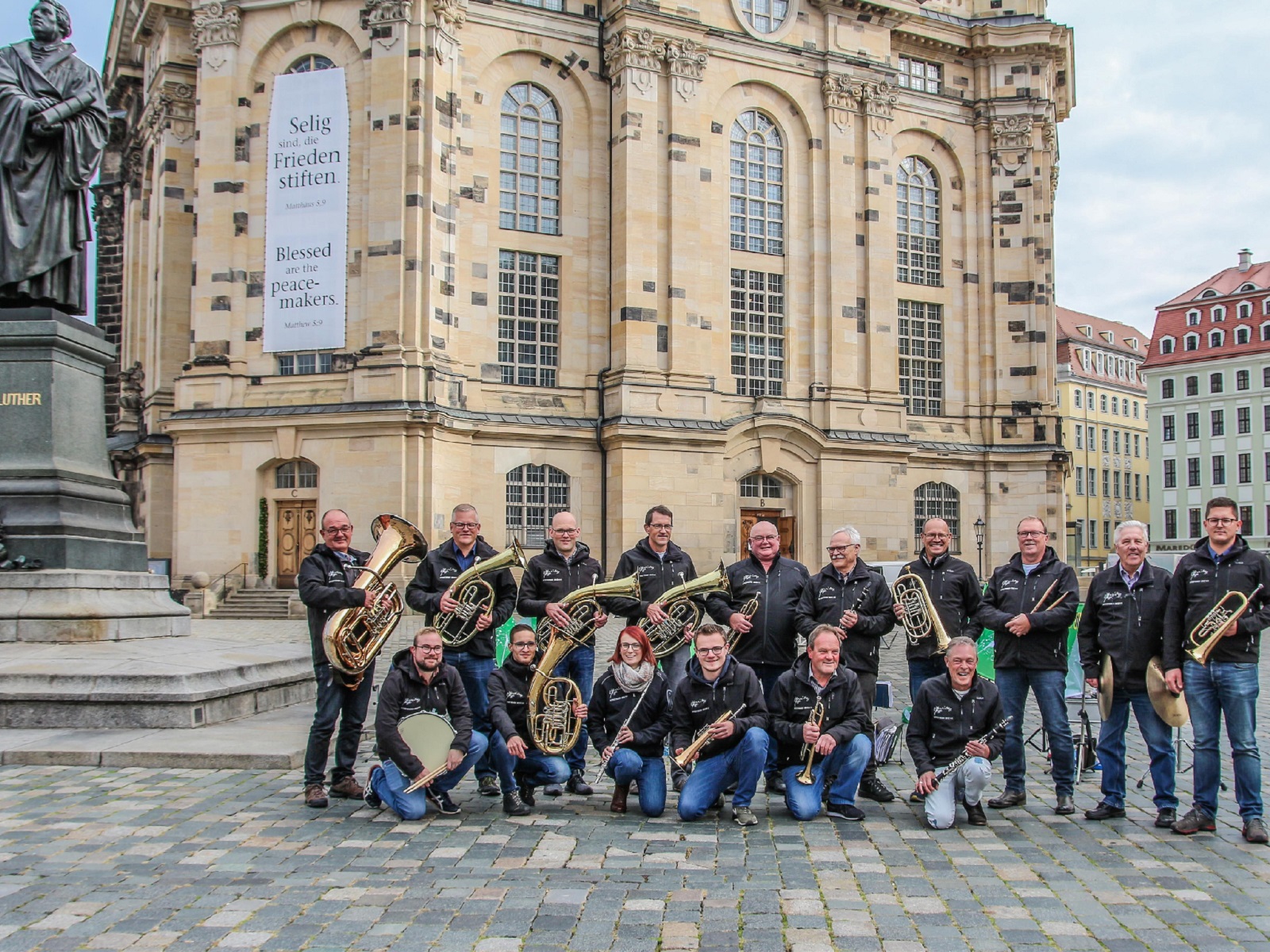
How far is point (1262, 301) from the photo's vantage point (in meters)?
66.9

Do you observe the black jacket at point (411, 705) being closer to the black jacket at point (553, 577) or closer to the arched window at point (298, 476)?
the black jacket at point (553, 577)

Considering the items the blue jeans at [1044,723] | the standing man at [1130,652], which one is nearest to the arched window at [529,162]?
the blue jeans at [1044,723]

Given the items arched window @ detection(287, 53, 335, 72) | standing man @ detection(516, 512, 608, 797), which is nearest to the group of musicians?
standing man @ detection(516, 512, 608, 797)

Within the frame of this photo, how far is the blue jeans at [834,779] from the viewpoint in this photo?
7.96 meters

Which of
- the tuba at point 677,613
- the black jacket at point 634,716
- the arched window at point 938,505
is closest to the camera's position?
the black jacket at point 634,716

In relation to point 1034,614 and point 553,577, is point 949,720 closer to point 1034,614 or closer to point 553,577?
point 1034,614

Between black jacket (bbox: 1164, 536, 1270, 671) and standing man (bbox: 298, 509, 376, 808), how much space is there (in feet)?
18.6

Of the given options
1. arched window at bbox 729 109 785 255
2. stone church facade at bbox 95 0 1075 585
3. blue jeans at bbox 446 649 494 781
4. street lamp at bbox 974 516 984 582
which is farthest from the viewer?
street lamp at bbox 974 516 984 582

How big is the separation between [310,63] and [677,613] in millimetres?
A: 26378

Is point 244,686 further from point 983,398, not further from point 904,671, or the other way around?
point 983,398

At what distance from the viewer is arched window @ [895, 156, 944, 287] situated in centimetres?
3712

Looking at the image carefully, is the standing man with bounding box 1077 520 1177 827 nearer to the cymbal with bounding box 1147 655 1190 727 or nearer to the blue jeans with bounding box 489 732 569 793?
the cymbal with bounding box 1147 655 1190 727

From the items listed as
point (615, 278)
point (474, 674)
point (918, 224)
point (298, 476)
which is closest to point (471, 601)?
point (474, 674)

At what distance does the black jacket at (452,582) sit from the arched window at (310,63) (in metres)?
25.1
